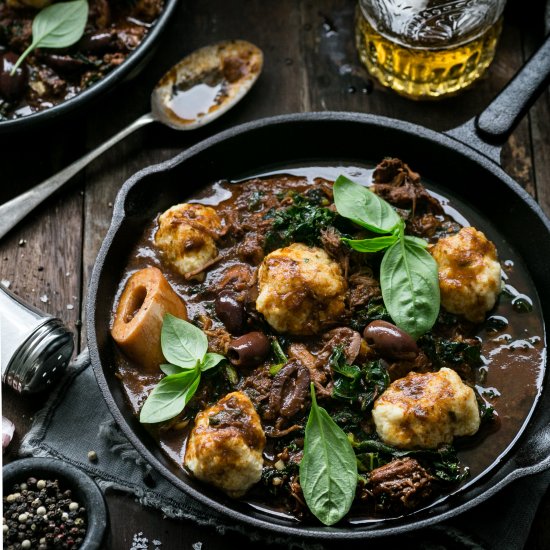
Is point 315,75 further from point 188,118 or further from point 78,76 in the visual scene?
point 78,76

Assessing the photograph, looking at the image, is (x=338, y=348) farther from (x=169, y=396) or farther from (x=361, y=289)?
(x=169, y=396)

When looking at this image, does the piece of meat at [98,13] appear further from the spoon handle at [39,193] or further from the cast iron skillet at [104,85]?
the spoon handle at [39,193]

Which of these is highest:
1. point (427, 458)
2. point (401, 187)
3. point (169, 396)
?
point (401, 187)

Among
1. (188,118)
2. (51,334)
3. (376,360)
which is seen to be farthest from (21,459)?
(188,118)

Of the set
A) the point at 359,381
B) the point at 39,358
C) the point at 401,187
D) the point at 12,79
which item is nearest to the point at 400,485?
the point at 359,381

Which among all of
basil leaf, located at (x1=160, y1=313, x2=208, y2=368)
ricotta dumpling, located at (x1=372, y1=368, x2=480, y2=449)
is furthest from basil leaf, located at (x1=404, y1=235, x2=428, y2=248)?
basil leaf, located at (x1=160, y1=313, x2=208, y2=368)
